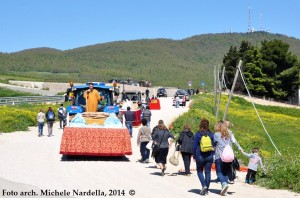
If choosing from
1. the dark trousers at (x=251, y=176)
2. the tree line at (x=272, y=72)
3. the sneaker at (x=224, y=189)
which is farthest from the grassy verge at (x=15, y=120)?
the tree line at (x=272, y=72)

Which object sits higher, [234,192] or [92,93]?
[92,93]

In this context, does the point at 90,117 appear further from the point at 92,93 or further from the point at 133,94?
the point at 133,94

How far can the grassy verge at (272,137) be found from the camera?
49.5 ft

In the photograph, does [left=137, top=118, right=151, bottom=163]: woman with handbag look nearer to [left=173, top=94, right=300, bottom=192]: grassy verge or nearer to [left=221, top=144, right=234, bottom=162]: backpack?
[left=173, top=94, right=300, bottom=192]: grassy verge

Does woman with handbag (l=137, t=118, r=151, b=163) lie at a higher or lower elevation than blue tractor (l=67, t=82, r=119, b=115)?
lower

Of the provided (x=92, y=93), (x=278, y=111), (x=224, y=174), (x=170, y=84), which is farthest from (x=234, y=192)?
(x=170, y=84)

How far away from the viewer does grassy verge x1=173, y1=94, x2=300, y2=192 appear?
49.5ft

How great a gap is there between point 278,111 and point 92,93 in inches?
1956

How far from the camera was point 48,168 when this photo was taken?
17.4 metres

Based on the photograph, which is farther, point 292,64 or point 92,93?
point 292,64

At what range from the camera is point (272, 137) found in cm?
3984

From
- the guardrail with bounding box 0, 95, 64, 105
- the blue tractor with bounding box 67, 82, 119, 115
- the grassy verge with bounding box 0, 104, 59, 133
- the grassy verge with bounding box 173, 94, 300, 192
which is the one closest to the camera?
the grassy verge with bounding box 173, 94, 300, 192

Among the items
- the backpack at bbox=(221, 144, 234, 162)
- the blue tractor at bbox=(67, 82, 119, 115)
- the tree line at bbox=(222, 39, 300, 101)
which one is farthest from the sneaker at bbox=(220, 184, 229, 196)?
the tree line at bbox=(222, 39, 300, 101)

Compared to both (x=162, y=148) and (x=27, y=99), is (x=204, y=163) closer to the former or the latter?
(x=162, y=148)
